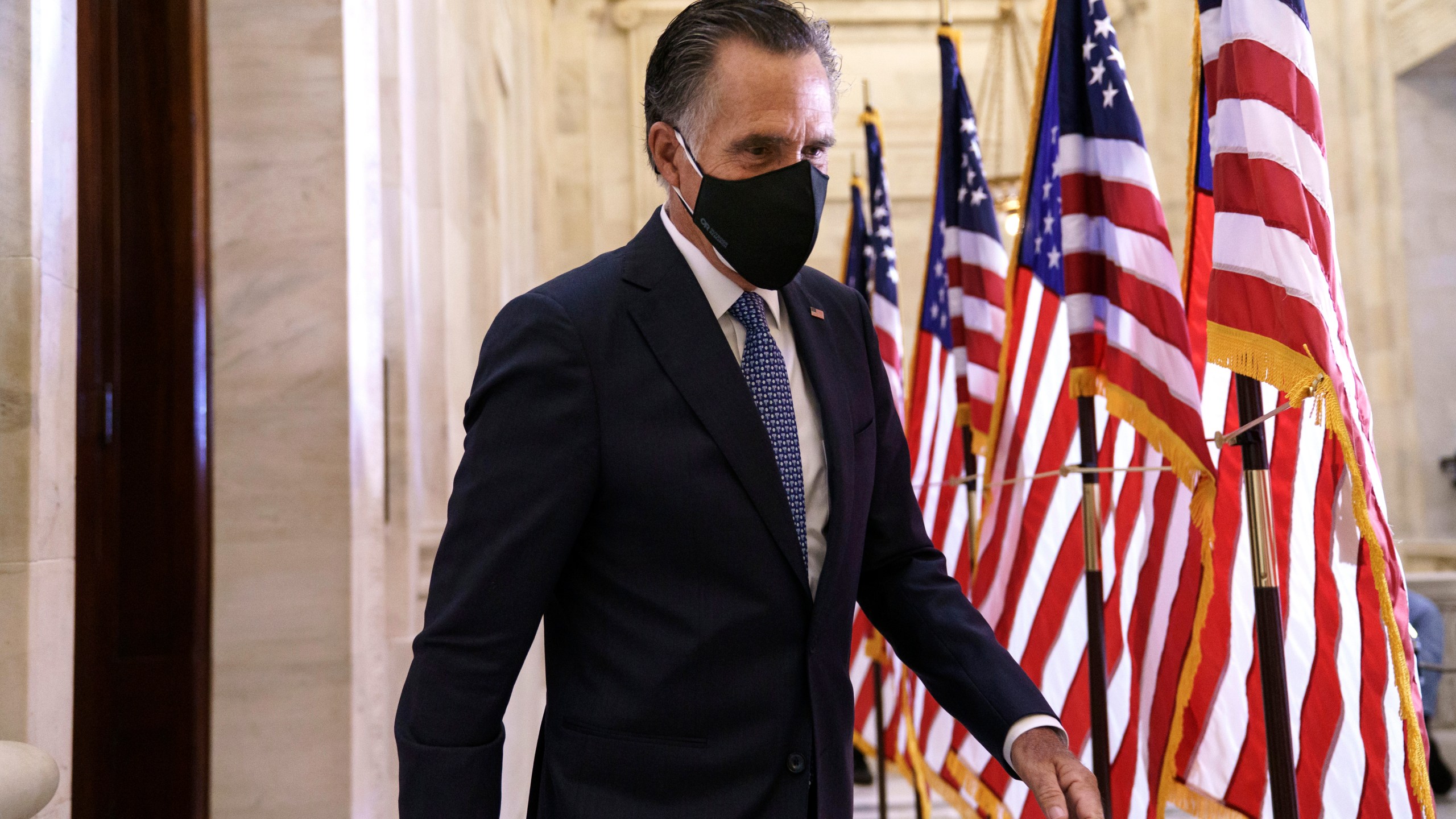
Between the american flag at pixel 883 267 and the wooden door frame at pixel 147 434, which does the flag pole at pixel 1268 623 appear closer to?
the wooden door frame at pixel 147 434

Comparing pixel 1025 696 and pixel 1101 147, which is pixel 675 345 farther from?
pixel 1101 147

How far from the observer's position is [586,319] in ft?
5.32

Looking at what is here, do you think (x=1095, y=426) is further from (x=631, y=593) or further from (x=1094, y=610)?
(x=631, y=593)

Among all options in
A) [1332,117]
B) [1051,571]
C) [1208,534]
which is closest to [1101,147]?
[1208,534]

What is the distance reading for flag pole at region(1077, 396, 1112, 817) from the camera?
396 centimetres

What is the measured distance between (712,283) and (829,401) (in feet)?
0.84

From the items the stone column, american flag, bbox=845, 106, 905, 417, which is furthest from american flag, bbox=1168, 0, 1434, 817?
american flag, bbox=845, 106, 905, 417

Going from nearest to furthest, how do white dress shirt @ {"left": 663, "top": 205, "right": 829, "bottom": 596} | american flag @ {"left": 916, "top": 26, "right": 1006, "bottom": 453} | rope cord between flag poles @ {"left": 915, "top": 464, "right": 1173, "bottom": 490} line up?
white dress shirt @ {"left": 663, "top": 205, "right": 829, "bottom": 596} < rope cord between flag poles @ {"left": 915, "top": 464, "right": 1173, "bottom": 490} < american flag @ {"left": 916, "top": 26, "right": 1006, "bottom": 453}

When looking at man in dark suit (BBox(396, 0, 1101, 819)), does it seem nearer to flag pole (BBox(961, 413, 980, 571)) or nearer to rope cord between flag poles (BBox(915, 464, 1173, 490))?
rope cord between flag poles (BBox(915, 464, 1173, 490))

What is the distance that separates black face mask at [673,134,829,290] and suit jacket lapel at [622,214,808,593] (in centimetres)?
8

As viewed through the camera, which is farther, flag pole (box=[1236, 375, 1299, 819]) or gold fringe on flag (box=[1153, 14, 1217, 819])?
gold fringe on flag (box=[1153, 14, 1217, 819])

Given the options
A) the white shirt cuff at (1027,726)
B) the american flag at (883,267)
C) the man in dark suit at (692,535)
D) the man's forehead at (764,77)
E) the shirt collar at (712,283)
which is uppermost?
the american flag at (883,267)

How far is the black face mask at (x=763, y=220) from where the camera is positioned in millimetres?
1721

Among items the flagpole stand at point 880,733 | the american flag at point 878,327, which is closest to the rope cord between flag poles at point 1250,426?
the american flag at point 878,327
